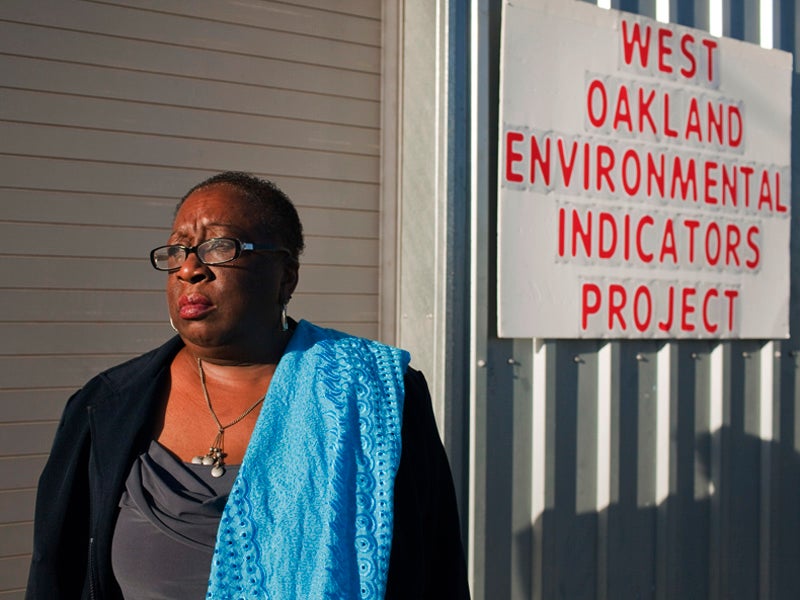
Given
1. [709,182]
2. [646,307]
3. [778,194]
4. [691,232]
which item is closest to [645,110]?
[709,182]

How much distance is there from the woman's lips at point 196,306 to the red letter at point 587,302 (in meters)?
2.12

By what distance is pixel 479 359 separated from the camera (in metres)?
3.61

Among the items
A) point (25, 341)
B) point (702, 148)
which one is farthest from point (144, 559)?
point (702, 148)

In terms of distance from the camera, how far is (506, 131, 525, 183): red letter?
3631 millimetres

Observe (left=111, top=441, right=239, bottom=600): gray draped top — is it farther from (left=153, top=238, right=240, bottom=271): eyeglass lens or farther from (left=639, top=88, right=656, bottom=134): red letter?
(left=639, top=88, right=656, bottom=134): red letter

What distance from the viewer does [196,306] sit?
6.91 ft

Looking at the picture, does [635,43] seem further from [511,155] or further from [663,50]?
[511,155]

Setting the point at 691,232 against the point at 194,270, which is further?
the point at 691,232

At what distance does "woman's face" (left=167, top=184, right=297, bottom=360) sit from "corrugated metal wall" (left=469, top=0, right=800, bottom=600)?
5.08ft

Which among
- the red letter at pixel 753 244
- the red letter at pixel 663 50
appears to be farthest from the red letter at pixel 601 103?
the red letter at pixel 753 244

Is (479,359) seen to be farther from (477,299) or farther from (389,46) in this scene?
(389,46)

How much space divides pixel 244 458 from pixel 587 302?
2178mm

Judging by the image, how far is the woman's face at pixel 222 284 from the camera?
6.93 feet

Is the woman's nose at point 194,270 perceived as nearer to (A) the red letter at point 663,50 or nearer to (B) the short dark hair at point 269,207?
(B) the short dark hair at point 269,207
